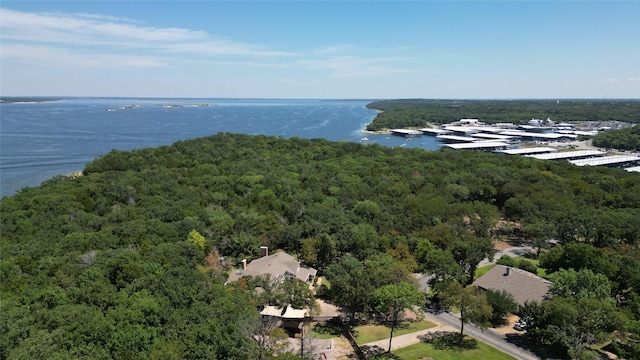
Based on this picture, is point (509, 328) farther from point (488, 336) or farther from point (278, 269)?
point (278, 269)

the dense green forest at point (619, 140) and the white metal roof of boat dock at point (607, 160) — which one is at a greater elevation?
the dense green forest at point (619, 140)

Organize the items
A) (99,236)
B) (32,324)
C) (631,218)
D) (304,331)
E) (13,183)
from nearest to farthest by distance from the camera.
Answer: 1. (32,324)
2. (304,331)
3. (99,236)
4. (631,218)
5. (13,183)

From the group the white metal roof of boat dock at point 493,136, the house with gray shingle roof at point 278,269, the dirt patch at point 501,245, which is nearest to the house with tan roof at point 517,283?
the dirt patch at point 501,245

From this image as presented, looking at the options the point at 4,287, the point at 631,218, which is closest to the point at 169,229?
the point at 4,287

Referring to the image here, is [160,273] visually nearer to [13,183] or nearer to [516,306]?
[516,306]

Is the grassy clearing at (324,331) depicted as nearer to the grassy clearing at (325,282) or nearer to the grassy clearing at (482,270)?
the grassy clearing at (325,282)

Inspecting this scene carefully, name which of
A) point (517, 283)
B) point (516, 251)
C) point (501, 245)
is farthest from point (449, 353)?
point (501, 245)
